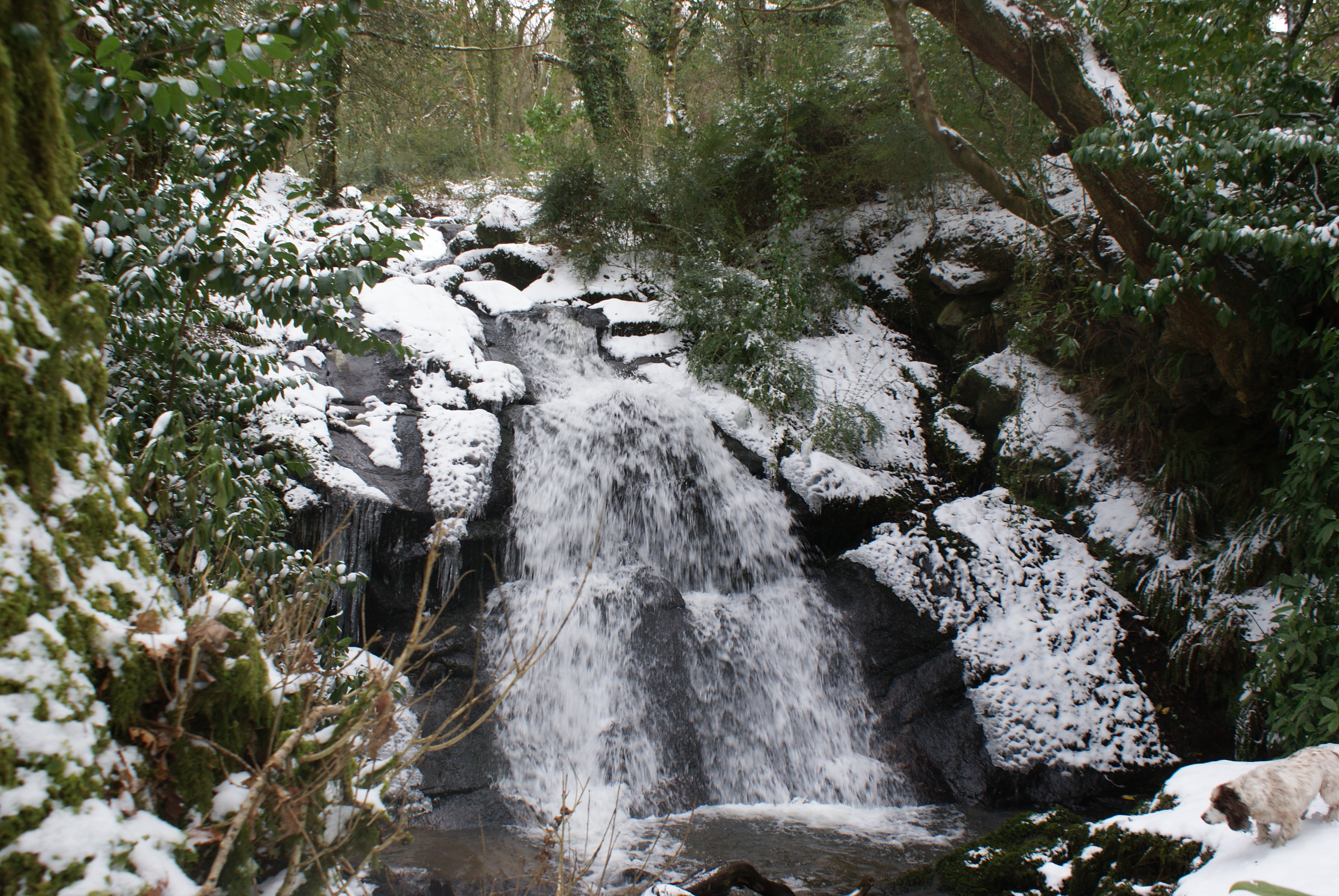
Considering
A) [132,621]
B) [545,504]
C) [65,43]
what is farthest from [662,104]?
[132,621]

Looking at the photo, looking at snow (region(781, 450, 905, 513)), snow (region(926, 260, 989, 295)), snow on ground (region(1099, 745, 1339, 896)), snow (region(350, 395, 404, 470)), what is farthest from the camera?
snow (region(926, 260, 989, 295))

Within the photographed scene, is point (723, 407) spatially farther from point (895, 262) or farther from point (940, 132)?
point (895, 262)

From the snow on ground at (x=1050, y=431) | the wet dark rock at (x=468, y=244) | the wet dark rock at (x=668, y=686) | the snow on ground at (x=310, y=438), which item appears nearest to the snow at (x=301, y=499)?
the snow on ground at (x=310, y=438)

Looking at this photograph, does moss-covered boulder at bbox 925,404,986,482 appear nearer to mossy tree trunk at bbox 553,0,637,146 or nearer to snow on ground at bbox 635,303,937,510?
snow on ground at bbox 635,303,937,510

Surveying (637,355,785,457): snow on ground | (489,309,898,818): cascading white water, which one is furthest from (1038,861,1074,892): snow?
(637,355,785,457): snow on ground

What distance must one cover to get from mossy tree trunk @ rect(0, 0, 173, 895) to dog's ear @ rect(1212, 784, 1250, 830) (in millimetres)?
2690

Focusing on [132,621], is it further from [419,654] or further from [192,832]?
[419,654]

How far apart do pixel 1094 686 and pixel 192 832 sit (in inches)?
215

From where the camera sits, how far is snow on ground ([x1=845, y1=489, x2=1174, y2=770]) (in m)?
4.81

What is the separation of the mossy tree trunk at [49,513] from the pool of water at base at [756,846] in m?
2.49

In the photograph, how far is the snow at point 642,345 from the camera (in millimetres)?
7578

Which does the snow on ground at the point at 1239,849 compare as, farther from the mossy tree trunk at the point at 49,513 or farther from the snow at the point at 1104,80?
the snow at the point at 1104,80

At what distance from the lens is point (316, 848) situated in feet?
4.99

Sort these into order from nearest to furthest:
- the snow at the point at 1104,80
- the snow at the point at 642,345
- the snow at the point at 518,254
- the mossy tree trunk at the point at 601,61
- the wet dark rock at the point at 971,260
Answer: the snow at the point at 1104,80
the wet dark rock at the point at 971,260
the snow at the point at 642,345
the snow at the point at 518,254
the mossy tree trunk at the point at 601,61
